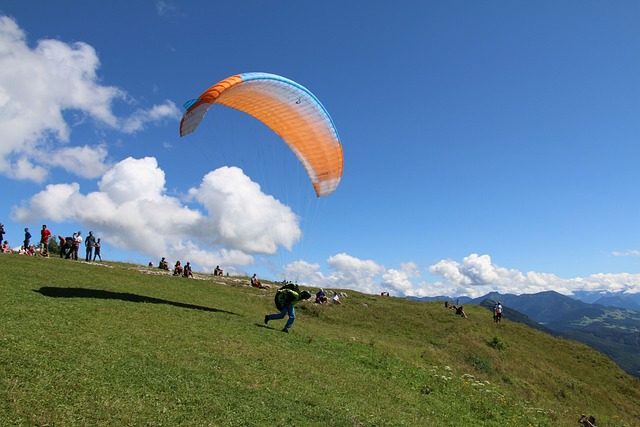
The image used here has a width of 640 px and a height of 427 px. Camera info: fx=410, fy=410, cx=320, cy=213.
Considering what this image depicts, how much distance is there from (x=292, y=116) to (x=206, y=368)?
1538 cm

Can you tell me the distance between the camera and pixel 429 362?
69.9ft

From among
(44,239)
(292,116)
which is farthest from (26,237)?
(292,116)

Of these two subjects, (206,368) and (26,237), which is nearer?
(206,368)

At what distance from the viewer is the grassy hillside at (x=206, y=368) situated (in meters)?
8.50

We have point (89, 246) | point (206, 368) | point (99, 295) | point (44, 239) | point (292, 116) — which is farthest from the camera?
point (89, 246)

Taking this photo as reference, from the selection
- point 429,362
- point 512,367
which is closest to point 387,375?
point 429,362

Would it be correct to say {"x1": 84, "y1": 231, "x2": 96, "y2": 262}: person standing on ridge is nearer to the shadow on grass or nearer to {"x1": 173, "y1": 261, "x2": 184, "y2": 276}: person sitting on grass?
{"x1": 173, "y1": 261, "x2": 184, "y2": 276}: person sitting on grass

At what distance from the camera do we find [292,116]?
23.1 m

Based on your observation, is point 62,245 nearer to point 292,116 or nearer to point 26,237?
point 26,237

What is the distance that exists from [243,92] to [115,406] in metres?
16.0

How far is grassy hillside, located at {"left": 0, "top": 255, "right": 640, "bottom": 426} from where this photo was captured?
850 cm

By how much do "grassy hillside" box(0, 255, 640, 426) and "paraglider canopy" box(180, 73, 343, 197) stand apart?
874cm

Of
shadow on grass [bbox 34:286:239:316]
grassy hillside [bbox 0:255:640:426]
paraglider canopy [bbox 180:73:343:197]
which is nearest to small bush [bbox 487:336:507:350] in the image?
grassy hillside [bbox 0:255:640:426]

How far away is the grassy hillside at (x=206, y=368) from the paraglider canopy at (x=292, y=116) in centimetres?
874
